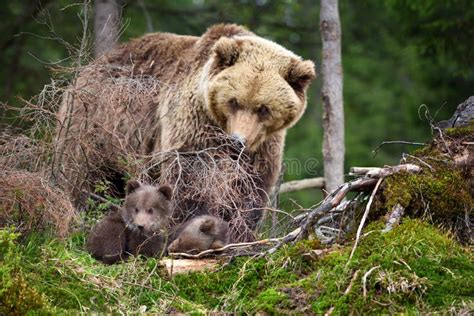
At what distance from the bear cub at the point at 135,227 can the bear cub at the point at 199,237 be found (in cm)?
15

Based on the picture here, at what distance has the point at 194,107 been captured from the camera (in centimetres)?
1070

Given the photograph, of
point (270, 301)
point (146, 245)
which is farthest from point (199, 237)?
point (270, 301)

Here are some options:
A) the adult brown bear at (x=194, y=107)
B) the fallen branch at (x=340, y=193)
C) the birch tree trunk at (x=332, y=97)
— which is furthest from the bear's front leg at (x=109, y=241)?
the birch tree trunk at (x=332, y=97)

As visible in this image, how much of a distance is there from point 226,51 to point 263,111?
29.8 inches

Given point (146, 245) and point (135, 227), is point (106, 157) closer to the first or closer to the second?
point (135, 227)

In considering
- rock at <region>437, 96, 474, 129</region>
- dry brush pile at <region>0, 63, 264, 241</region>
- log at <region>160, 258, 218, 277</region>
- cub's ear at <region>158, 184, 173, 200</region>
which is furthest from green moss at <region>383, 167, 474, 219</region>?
cub's ear at <region>158, 184, 173, 200</region>

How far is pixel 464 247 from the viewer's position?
7793 millimetres

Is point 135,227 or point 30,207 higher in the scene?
point 30,207

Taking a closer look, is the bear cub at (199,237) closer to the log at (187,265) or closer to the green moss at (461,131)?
the log at (187,265)

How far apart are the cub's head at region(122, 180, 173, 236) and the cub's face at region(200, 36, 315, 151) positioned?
158 centimetres

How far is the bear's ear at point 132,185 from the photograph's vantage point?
8852mm

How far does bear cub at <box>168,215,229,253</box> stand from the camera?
28.4 feet

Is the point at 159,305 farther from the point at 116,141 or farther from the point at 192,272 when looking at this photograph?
the point at 116,141

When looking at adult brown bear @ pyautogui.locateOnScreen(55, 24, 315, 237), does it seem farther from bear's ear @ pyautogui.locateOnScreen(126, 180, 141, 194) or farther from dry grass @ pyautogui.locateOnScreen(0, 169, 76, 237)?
dry grass @ pyautogui.locateOnScreen(0, 169, 76, 237)
